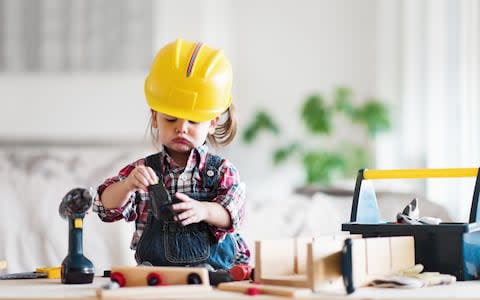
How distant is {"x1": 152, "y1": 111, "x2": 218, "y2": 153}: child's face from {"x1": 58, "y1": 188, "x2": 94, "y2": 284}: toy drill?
186 millimetres

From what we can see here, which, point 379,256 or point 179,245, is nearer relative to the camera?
point 379,256

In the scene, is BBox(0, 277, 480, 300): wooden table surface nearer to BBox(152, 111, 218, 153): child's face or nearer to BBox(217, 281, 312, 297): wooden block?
BBox(217, 281, 312, 297): wooden block

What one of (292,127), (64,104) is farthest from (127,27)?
(292,127)

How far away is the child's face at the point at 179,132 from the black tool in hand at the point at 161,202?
157 mm

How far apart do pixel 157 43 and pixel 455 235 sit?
2623mm

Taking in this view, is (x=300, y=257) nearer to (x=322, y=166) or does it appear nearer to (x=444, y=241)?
(x=444, y=241)

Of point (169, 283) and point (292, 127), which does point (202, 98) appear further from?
point (292, 127)

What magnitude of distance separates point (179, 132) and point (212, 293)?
0.37 meters

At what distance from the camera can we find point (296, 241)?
1171mm

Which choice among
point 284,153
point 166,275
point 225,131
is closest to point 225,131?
point 225,131

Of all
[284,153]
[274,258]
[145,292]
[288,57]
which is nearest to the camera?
[145,292]

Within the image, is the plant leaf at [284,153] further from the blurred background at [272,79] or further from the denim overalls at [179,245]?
the denim overalls at [179,245]

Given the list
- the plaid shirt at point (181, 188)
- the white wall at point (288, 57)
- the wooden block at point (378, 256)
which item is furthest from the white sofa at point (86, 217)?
the white wall at point (288, 57)

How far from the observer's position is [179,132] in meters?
1.38
